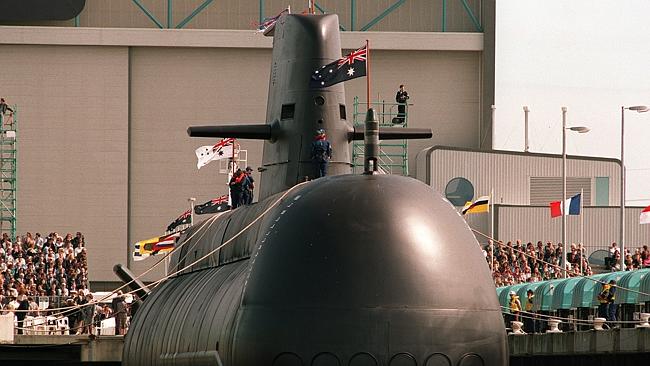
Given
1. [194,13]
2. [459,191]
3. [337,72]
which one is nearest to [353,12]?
[194,13]

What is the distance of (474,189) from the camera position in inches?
2571

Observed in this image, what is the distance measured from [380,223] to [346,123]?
1032 centimetres

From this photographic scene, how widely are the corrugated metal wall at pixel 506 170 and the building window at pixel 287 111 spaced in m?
38.6

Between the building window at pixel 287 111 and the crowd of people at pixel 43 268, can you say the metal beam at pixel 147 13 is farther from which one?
the building window at pixel 287 111

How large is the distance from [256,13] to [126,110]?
23.9 ft

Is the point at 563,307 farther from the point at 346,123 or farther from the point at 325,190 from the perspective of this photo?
the point at 325,190

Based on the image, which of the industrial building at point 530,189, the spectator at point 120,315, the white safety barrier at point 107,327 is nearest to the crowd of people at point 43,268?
the white safety barrier at point 107,327

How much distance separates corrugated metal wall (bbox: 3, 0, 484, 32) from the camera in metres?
66.1

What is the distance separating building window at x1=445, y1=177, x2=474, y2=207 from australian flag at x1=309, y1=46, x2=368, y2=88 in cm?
3920

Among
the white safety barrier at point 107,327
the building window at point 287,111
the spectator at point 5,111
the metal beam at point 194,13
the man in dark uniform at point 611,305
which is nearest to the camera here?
the building window at point 287,111

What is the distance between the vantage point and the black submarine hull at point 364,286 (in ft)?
48.8

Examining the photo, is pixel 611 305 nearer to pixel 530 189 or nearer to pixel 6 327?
pixel 6 327

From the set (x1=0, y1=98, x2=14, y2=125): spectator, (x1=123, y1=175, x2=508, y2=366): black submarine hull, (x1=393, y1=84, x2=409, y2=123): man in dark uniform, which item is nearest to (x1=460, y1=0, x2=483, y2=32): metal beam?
(x1=393, y1=84, x2=409, y2=123): man in dark uniform

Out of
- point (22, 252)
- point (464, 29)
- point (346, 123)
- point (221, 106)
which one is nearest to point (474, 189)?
point (464, 29)
